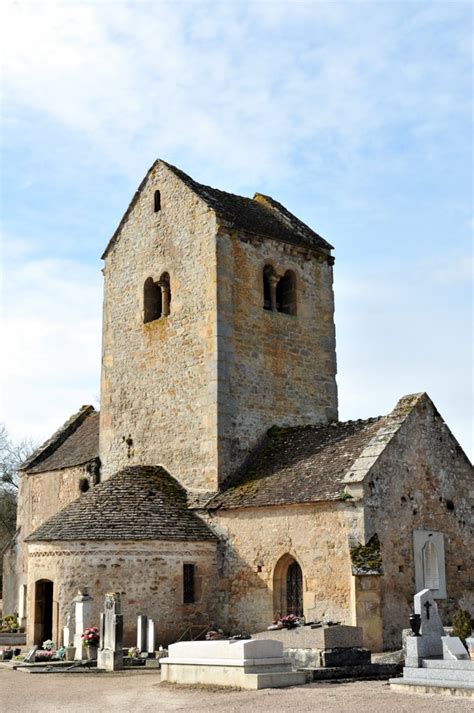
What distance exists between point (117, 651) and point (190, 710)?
251 inches

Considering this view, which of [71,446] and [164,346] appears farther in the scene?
[71,446]

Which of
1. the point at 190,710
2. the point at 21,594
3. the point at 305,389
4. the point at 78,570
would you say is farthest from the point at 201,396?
the point at 190,710

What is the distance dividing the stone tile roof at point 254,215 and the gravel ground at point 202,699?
47.8ft

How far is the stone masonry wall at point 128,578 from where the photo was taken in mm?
21656

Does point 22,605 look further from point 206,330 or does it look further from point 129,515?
point 206,330

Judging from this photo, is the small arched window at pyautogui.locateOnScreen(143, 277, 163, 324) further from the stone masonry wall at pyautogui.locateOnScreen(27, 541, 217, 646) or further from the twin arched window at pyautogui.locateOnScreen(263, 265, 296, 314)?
the stone masonry wall at pyautogui.locateOnScreen(27, 541, 217, 646)

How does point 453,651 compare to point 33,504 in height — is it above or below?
below

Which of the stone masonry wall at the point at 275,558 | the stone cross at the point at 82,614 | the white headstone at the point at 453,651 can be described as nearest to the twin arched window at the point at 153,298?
the stone masonry wall at the point at 275,558

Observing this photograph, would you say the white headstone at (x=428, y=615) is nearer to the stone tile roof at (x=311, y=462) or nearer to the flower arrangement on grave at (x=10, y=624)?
the stone tile roof at (x=311, y=462)

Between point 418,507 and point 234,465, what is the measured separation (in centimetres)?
528

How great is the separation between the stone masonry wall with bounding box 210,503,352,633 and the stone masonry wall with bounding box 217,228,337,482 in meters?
2.07

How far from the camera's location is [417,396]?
22.6 metres

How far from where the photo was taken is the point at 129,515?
22625 mm

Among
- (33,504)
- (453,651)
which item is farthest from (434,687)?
(33,504)
